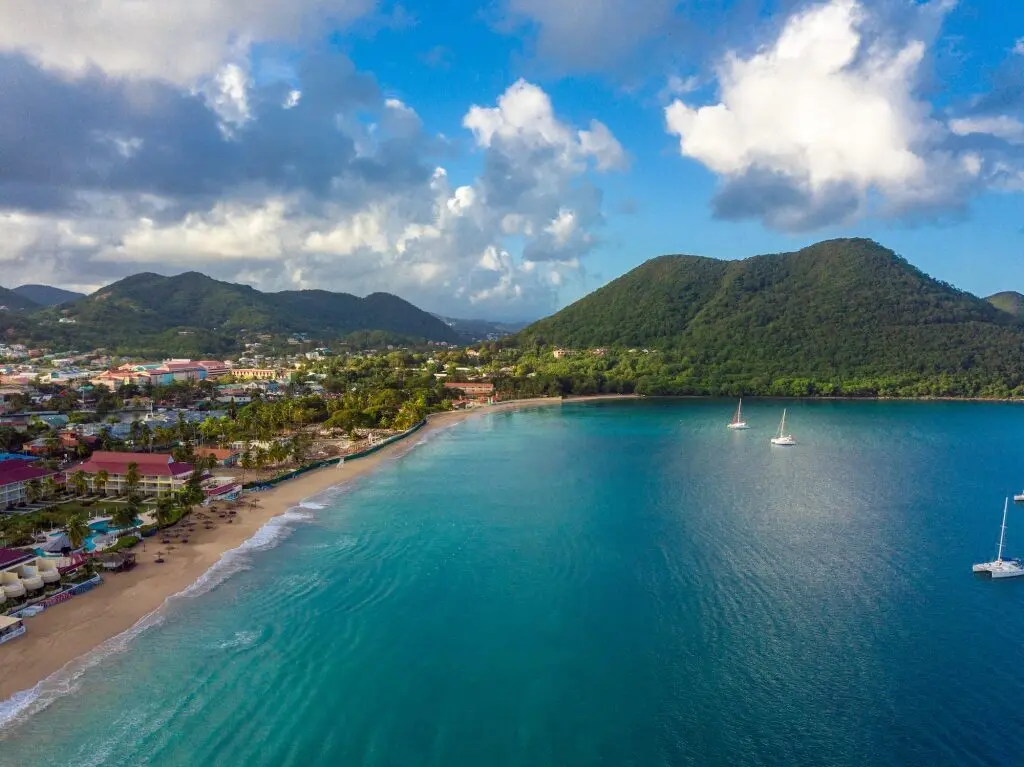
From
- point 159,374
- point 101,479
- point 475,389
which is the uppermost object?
point 475,389

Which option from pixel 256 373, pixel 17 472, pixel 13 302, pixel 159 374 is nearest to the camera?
pixel 17 472

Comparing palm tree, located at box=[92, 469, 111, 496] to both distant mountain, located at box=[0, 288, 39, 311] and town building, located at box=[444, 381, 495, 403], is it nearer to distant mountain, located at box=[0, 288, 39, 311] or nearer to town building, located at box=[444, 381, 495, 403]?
town building, located at box=[444, 381, 495, 403]

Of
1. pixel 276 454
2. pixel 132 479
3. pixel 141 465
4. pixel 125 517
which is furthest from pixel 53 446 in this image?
pixel 125 517

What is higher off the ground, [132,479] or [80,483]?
[132,479]

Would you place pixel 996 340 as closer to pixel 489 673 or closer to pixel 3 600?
pixel 489 673

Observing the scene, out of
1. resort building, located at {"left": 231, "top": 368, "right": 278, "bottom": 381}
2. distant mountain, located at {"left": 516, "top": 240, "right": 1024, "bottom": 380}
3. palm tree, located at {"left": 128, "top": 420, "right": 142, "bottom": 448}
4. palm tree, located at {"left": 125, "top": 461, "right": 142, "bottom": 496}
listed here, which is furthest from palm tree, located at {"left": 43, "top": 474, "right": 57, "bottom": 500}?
distant mountain, located at {"left": 516, "top": 240, "right": 1024, "bottom": 380}

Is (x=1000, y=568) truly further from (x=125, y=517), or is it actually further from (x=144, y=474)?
(x=144, y=474)

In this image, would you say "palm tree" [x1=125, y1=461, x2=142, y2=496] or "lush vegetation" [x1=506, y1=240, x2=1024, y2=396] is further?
"lush vegetation" [x1=506, y1=240, x2=1024, y2=396]
